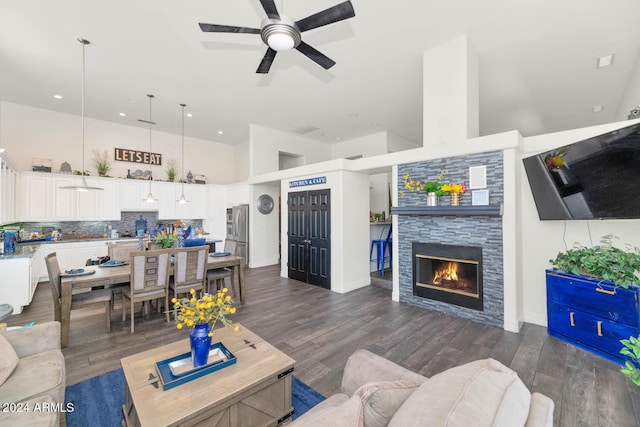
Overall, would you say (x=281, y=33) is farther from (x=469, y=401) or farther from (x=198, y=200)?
(x=198, y=200)

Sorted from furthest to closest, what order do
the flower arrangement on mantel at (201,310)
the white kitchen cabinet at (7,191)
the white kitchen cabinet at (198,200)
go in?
1. the white kitchen cabinet at (198,200)
2. the white kitchen cabinet at (7,191)
3. the flower arrangement on mantel at (201,310)

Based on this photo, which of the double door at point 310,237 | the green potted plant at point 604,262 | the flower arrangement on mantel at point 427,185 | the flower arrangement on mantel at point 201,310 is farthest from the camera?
the double door at point 310,237

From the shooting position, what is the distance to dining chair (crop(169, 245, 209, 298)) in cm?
373

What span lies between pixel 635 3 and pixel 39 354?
262 inches

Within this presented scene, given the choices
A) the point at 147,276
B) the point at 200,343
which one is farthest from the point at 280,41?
the point at 147,276

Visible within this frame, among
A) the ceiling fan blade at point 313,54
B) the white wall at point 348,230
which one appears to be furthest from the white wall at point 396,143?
the ceiling fan blade at point 313,54

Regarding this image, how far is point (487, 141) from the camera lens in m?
3.55

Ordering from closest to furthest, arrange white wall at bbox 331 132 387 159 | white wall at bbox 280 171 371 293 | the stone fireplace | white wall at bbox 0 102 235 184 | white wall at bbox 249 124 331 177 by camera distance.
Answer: the stone fireplace
white wall at bbox 280 171 371 293
white wall at bbox 0 102 235 184
white wall at bbox 249 124 331 177
white wall at bbox 331 132 387 159

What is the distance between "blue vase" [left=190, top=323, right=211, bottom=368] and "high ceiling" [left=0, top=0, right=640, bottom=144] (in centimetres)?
345

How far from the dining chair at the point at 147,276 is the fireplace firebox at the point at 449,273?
142 inches

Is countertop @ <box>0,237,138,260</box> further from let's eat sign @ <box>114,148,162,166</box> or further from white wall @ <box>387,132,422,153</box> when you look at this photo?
white wall @ <box>387,132,422,153</box>

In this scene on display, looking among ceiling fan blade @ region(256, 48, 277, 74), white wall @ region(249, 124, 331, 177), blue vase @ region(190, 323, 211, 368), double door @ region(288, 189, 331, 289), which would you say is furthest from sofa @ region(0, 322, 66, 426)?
white wall @ region(249, 124, 331, 177)

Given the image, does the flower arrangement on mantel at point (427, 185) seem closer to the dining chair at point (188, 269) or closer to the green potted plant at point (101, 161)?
the dining chair at point (188, 269)

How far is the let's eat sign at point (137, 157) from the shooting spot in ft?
23.3
